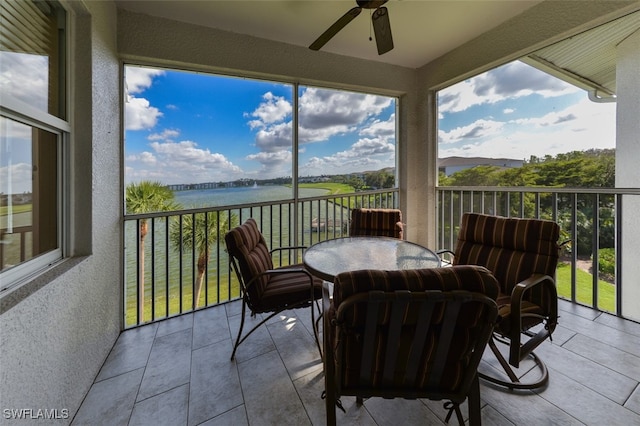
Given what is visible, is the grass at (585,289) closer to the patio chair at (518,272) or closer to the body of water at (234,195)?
the patio chair at (518,272)

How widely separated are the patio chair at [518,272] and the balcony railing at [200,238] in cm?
173

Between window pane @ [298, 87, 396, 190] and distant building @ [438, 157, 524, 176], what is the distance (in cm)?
69

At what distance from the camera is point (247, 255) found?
5.57 feet

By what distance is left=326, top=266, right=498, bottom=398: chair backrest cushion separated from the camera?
0.83 m

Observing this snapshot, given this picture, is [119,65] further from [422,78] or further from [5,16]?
[422,78]

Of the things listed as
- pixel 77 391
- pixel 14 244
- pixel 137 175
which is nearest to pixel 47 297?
pixel 14 244

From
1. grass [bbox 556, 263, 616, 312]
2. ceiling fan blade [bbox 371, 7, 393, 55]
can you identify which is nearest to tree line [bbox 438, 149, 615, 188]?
grass [bbox 556, 263, 616, 312]

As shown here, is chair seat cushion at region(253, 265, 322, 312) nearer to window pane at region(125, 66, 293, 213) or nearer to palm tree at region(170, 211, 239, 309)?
palm tree at region(170, 211, 239, 309)

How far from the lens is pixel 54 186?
1507 millimetres

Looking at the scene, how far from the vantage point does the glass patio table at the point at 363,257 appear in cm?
157

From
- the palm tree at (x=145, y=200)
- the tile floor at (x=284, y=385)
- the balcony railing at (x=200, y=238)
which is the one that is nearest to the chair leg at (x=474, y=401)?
the tile floor at (x=284, y=385)

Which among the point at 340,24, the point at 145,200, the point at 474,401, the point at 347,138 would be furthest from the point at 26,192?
the point at 347,138

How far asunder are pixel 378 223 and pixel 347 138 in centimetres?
137

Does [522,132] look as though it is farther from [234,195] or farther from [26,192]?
[26,192]
